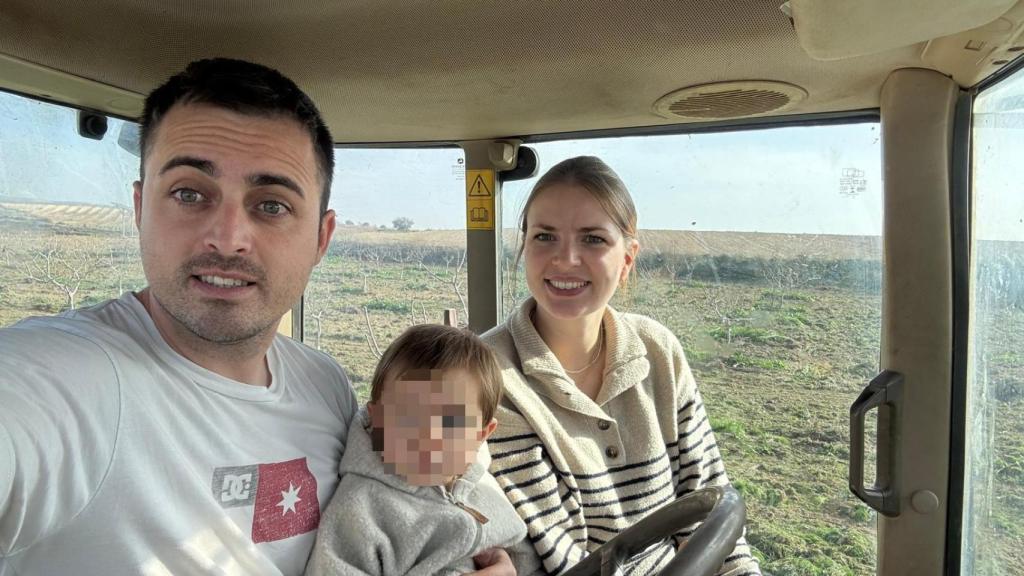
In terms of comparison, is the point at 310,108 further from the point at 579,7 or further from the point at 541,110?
the point at 541,110

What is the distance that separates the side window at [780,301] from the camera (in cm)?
220

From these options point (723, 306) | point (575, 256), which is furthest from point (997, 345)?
point (575, 256)

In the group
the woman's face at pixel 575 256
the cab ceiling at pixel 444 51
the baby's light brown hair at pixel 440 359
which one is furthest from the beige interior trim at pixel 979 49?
the baby's light brown hair at pixel 440 359

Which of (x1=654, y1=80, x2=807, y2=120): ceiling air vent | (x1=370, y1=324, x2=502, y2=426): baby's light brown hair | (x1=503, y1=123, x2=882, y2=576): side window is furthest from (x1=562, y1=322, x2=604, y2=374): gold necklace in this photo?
(x1=654, y1=80, x2=807, y2=120): ceiling air vent

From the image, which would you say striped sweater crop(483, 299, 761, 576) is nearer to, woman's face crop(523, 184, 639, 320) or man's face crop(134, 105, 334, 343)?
woman's face crop(523, 184, 639, 320)

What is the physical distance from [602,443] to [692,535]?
76 cm

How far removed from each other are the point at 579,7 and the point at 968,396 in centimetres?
155

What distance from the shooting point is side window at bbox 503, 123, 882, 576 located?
2199 mm

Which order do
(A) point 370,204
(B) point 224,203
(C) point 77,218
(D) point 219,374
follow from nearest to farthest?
(B) point 224,203, (D) point 219,374, (C) point 77,218, (A) point 370,204

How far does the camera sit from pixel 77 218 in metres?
2.12

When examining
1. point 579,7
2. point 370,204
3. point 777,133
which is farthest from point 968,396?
point 370,204

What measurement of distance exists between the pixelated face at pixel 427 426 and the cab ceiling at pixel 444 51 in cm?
87

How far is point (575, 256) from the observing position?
78.2 inches

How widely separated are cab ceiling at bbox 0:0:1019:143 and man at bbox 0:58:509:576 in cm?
21
